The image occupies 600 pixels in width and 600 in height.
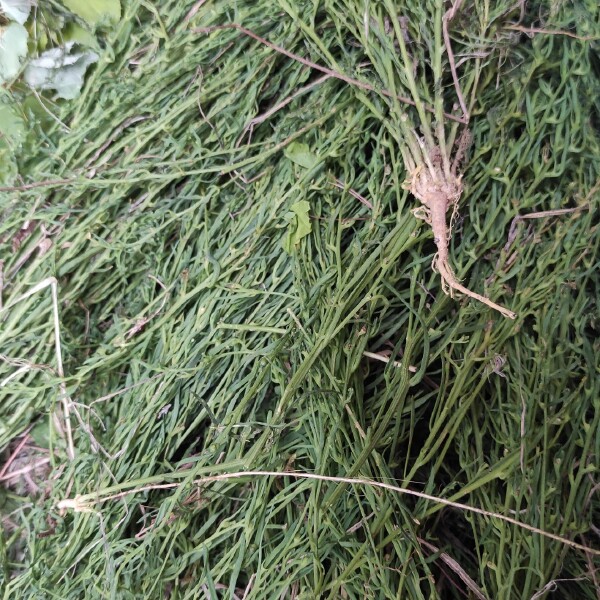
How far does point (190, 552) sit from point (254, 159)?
626 millimetres

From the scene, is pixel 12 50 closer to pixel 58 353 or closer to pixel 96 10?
pixel 96 10

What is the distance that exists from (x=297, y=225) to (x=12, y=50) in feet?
2.04

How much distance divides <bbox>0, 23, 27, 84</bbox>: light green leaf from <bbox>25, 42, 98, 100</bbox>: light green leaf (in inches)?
0.8

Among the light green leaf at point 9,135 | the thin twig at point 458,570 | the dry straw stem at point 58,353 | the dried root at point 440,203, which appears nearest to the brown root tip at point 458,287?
the dried root at point 440,203

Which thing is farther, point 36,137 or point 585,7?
point 36,137

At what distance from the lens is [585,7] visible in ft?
2.69

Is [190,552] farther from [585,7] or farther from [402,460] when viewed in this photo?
[585,7]

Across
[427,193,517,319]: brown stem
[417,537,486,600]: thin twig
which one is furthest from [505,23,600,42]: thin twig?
[417,537,486,600]: thin twig

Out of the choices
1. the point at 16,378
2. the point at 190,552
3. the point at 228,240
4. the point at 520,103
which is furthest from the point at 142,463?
the point at 520,103

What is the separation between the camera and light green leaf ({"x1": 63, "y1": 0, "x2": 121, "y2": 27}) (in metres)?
0.95

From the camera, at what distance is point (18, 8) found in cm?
95

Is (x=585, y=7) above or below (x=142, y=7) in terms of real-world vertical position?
below

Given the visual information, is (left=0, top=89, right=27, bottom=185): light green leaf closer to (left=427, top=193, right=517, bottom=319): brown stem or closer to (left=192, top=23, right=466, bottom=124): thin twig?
(left=192, top=23, right=466, bottom=124): thin twig

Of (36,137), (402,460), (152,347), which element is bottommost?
(402,460)
